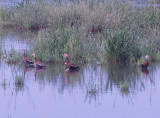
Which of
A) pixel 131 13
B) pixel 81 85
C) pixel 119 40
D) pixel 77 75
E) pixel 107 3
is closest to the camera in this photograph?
pixel 81 85

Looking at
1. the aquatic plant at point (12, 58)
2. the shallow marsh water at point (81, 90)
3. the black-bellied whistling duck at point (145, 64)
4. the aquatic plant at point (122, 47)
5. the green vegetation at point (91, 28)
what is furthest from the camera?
the aquatic plant at point (12, 58)

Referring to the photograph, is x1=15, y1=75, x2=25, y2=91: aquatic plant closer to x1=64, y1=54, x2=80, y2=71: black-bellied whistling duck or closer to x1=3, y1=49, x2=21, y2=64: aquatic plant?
x1=64, y1=54, x2=80, y2=71: black-bellied whistling duck

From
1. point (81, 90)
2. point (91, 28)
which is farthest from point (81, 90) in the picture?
point (91, 28)


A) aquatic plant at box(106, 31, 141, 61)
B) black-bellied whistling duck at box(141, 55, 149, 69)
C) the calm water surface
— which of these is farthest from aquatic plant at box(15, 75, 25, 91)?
black-bellied whistling duck at box(141, 55, 149, 69)

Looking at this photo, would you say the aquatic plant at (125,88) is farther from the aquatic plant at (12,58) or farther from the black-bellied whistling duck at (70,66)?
the aquatic plant at (12,58)

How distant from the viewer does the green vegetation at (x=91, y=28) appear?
464 inches

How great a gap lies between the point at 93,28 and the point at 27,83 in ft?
25.6

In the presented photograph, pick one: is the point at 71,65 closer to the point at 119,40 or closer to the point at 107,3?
the point at 119,40

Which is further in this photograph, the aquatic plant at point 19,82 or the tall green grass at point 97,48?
the tall green grass at point 97,48

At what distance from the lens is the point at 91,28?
55.2 feet

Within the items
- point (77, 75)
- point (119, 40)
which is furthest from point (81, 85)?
point (119, 40)

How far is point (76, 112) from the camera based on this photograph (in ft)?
25.1

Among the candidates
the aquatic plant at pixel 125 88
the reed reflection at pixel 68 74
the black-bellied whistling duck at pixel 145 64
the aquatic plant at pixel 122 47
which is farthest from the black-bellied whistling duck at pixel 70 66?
the aquatic plant at pixel 125 88

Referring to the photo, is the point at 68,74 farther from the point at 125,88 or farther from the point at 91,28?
the point at 91,28
